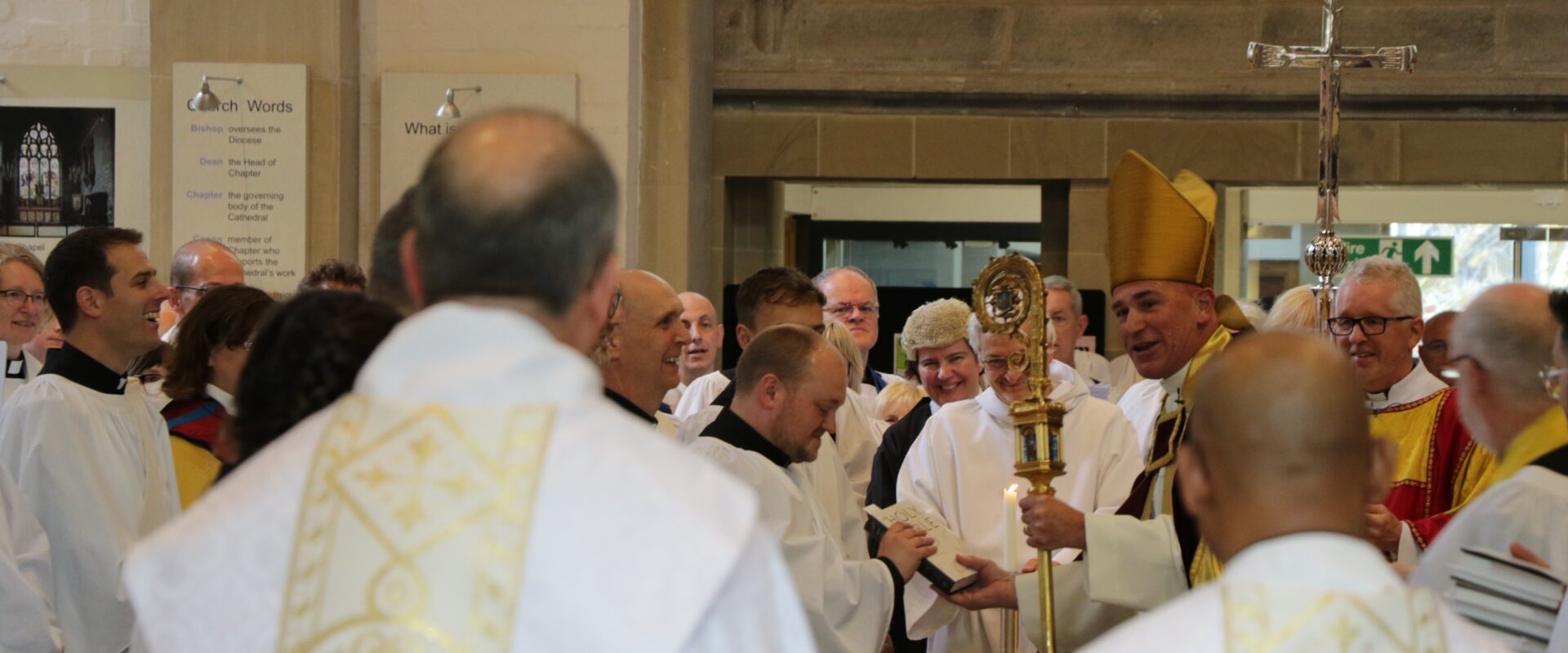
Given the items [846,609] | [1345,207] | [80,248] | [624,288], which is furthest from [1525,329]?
[1345,207]

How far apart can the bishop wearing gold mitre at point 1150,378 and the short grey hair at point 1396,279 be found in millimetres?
373

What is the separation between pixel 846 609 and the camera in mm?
3912

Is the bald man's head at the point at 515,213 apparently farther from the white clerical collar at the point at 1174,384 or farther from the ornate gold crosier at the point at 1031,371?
the white clerical collar at the point at 1174,384

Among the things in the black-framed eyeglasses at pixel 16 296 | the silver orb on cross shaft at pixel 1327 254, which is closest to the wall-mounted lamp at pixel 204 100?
the black-framed eyeglasses at pixel 16 296

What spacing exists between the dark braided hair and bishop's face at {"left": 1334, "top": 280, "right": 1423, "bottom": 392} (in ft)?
9.64

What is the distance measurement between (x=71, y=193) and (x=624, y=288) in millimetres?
5365

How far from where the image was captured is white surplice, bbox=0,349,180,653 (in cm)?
396

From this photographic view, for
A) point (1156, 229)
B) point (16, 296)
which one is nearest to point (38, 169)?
point (16, 296)

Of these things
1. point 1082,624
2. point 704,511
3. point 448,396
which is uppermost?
point 448,396

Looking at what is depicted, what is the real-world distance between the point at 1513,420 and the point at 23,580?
2.97 m

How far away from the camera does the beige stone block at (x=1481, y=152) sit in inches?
359

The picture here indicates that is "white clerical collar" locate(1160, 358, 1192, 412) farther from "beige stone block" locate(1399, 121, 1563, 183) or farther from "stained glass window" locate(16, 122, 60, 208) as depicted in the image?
→ "stained glass window" locate(16, 122, 60, 208)

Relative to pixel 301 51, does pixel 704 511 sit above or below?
below

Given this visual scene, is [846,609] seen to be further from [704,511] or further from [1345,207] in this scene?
[1345,207]
